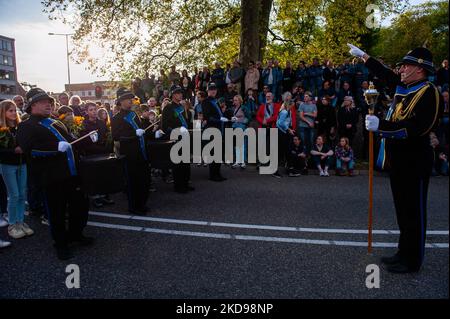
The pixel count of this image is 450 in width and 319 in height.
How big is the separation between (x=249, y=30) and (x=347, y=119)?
6338 millimetres

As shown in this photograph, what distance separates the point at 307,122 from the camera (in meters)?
10.7

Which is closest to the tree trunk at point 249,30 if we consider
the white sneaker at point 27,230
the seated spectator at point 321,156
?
the seated spectator at point 321,156

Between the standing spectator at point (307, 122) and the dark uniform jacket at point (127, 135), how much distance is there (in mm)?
5933

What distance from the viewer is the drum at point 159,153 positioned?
7176mm

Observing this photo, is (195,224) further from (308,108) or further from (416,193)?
(308,108)

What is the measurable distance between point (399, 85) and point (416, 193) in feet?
4.06

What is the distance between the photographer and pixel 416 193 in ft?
12.5

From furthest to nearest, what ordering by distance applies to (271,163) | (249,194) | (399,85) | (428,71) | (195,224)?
(271,163)
(249,194)
(195,224)
(399,85)
(428,71)

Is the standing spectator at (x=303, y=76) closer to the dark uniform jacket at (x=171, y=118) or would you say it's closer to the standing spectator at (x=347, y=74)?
the standing spectator at (x=347, y=74)

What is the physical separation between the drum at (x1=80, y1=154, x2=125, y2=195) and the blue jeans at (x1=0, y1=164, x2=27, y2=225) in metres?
1.39

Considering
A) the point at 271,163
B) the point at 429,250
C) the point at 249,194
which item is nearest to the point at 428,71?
the point at 429,250

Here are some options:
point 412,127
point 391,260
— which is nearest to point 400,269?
point 391,260

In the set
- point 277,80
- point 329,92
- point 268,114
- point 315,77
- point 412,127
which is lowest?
point 412,127

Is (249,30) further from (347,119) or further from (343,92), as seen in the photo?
(347,119)
